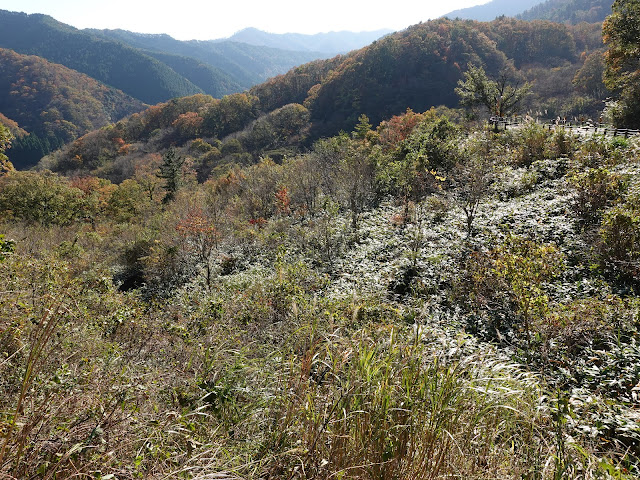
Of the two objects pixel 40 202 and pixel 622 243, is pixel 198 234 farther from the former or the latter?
pixel 40 202

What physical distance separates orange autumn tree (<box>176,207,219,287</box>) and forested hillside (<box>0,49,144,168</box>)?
82340mm

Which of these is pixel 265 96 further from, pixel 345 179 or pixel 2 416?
pixel 2 416

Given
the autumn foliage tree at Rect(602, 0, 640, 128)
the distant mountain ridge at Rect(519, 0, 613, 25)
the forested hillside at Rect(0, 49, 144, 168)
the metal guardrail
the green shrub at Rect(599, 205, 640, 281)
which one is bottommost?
the green shrub at Rect(599, 205, 640, 281)

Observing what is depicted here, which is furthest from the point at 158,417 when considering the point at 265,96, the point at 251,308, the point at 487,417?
the point at 265,96

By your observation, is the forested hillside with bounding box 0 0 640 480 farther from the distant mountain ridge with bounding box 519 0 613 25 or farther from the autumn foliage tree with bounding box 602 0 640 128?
the distant mountain ridge with bounding box 519 0 613 25

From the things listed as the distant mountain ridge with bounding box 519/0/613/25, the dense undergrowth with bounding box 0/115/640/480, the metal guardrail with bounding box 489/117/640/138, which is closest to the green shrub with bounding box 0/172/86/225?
the dense undergrowth with bounding box 0/115/640/480

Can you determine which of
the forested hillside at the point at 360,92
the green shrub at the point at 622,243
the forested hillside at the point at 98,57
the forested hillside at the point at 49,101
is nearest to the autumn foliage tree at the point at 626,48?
the green shrub at the point at 622,243

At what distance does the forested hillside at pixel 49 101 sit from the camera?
82.1 m

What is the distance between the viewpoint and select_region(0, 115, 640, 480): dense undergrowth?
1.58 m

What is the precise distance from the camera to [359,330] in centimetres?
259

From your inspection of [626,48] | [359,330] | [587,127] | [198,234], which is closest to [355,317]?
[359,330]

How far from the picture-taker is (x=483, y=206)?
8570 millimetres

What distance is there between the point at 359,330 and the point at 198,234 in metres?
10.9

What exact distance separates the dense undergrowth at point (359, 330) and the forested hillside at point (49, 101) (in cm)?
8684
